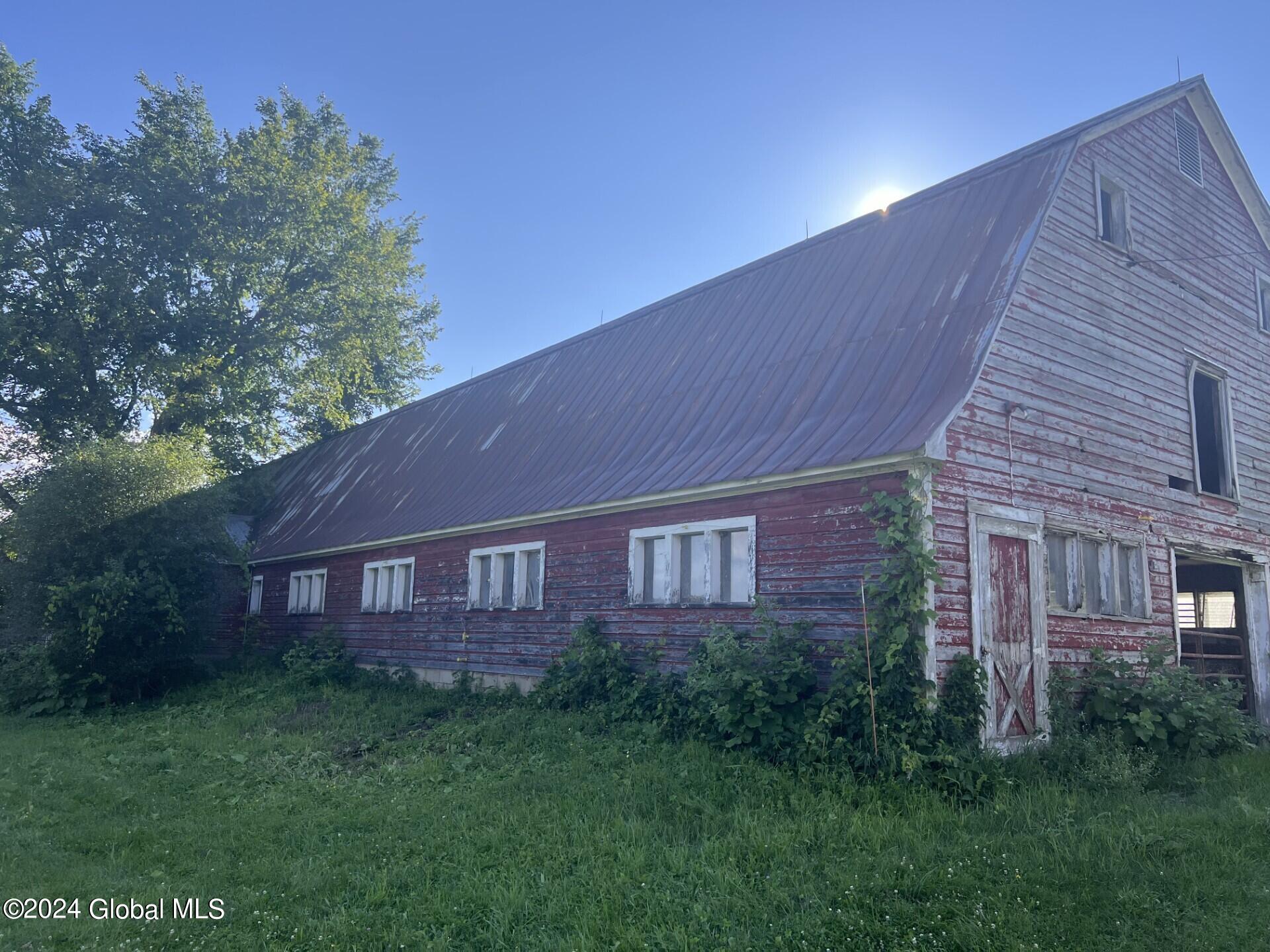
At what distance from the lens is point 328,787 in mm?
10008

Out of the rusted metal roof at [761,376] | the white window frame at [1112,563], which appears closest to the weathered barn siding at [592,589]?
the rusted metal roof at [761,376]

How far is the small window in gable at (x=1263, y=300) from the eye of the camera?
53.6 ft

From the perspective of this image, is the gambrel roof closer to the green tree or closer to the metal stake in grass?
the metal stake in grass

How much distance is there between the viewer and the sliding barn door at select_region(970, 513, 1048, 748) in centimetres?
1020

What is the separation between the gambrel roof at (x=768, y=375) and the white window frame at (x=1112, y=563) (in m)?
2.76

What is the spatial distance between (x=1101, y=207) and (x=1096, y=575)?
530 centimetres

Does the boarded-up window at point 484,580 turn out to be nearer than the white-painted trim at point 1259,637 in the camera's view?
No

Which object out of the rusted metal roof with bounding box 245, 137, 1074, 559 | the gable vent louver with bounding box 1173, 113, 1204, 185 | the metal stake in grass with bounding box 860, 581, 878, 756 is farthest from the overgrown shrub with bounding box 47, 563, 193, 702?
the gable vent louver with bounding box 1173, 113, 1204, 185

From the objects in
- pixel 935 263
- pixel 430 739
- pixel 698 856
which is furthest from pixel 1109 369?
pixel 430 739

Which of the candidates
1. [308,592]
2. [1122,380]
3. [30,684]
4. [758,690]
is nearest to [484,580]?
[308,592]

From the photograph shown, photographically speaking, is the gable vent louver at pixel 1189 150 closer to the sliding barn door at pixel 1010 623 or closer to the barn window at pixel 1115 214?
the barn window at pixel 1115 214

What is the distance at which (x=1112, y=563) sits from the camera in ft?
40.4

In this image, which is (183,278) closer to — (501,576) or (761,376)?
(501,576)

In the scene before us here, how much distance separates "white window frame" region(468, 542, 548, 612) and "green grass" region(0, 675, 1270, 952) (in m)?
4.67
